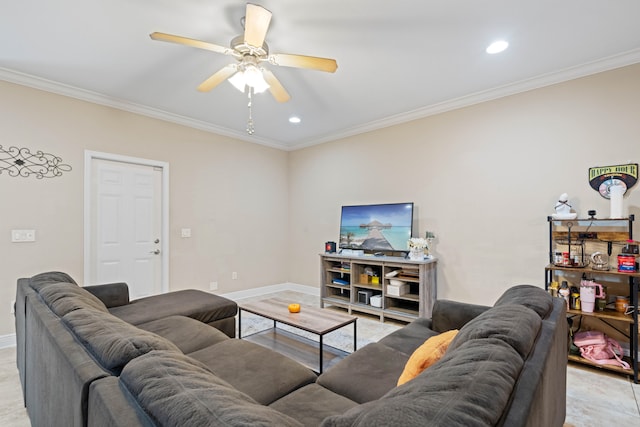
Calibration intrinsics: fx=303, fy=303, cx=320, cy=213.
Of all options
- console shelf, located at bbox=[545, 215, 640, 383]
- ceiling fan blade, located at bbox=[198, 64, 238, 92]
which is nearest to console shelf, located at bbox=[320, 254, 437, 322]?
console shelf, located at bbox=[545, 215, 640, 383]

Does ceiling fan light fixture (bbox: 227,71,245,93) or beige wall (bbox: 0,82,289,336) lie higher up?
ceiling fan light fixture (bbox: 227,71,245,93)

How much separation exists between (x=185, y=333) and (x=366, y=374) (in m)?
1.30

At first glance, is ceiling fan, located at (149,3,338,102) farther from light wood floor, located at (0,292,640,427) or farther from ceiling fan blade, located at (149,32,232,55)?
light wood floor, located at (0,292,640,427)

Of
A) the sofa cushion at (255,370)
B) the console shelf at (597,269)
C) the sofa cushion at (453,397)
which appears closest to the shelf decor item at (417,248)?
the console shelf at (597,269)

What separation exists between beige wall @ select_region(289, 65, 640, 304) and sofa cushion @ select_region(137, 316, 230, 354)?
2.85 m

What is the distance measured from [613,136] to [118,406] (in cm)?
399

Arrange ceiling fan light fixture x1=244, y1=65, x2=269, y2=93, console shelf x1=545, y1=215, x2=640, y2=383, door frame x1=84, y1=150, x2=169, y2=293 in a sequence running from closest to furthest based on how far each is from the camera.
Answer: ceiling fan light fixture x1=244, y1=65, x2=269, y2=93, console shelf x1=545, y1=215, x2=640, y2=383, door frame x1=84, y1=150, x2=169, y2=293

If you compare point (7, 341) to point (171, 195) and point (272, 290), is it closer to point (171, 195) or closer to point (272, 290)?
point (171, 195)

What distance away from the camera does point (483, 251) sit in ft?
11.5

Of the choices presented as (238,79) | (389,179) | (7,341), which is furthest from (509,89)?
(7,341)

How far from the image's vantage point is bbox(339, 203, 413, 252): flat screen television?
13.1ft

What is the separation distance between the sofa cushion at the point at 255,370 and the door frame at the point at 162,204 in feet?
8.40

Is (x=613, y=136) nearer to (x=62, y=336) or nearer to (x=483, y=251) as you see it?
(x=483, y=251)


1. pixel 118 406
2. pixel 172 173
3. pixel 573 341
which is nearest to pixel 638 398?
pixel 573 341
